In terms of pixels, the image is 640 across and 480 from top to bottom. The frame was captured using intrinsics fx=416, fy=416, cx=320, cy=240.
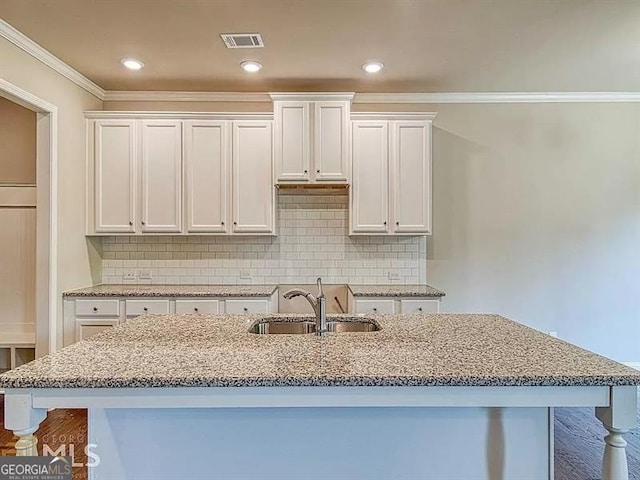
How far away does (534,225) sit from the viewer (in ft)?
13.2

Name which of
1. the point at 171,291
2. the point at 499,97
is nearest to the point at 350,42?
the point at 499,97

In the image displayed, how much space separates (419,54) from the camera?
313 cm

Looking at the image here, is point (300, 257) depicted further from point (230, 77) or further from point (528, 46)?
point (528, 46)

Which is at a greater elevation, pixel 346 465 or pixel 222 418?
pixel 222 418

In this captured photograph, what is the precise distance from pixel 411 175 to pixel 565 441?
7.48 ft

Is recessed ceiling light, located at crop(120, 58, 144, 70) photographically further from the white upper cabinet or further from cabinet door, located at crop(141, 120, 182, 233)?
the white upper cabinet

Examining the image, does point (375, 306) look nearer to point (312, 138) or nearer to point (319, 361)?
point (312, 138)

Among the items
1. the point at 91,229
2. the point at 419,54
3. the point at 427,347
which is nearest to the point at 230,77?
the point at 419,54

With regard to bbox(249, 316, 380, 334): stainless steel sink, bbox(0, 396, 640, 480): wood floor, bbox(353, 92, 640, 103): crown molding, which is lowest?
bbox(0, 396, 640, 480): wood floor

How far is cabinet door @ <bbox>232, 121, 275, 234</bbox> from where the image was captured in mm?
3711

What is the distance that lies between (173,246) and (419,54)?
275cm

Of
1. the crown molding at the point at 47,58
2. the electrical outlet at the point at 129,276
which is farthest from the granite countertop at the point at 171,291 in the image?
the crown molding at the point at 47,58

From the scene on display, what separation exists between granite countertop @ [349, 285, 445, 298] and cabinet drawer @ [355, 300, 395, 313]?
0.06 meters

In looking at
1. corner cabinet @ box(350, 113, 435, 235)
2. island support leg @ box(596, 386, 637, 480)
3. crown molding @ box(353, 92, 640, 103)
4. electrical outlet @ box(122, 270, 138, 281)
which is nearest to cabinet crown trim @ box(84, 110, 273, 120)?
corner cabinet @ box(350, 113, 435, 235)
